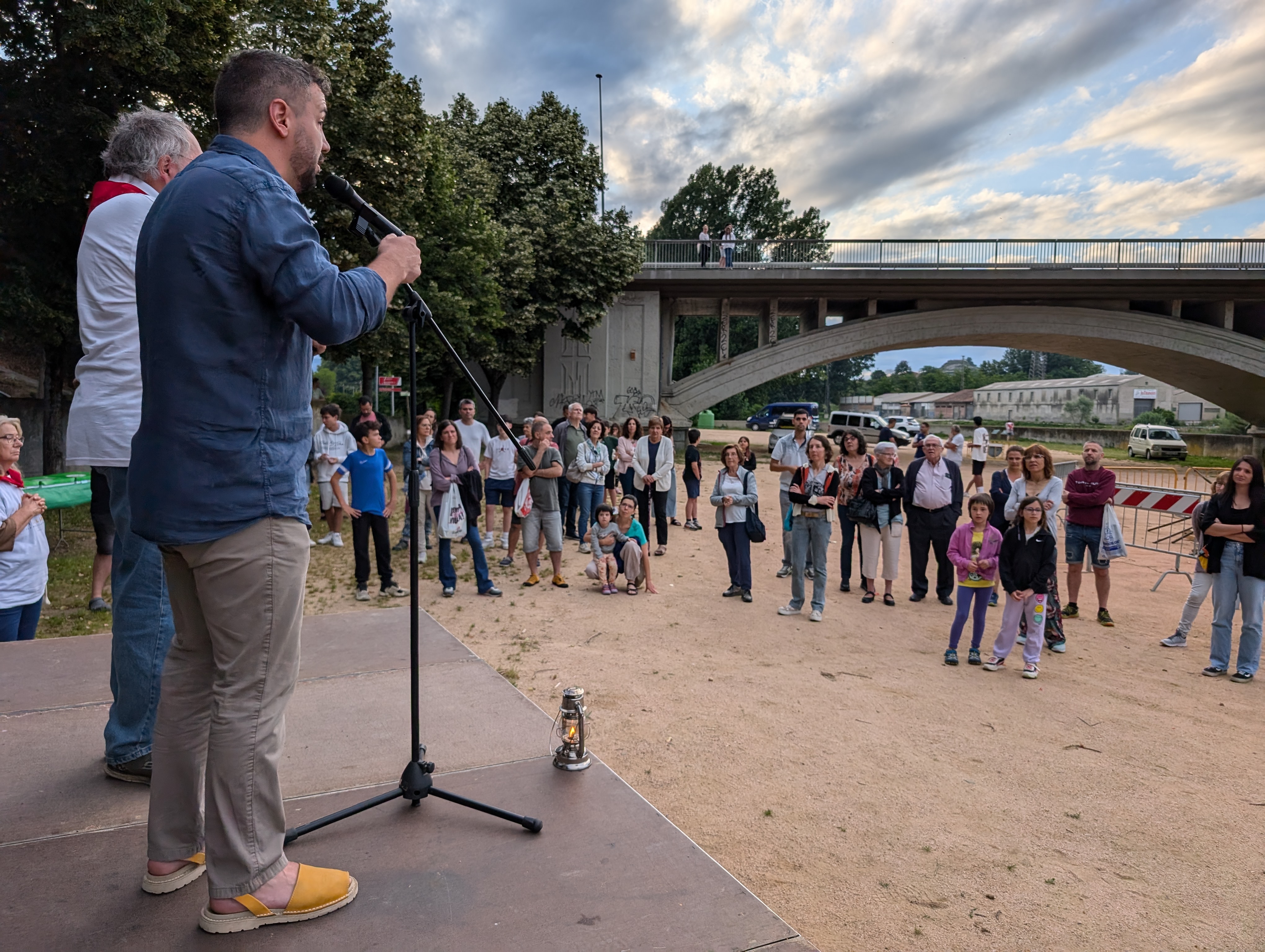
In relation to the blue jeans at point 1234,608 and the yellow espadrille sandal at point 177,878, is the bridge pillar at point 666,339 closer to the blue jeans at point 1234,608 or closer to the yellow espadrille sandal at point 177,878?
the blue jeans at point 1234,608

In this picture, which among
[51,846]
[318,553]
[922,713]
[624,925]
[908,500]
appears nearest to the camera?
[624,925]

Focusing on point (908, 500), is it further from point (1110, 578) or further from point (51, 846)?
point (51, 846)

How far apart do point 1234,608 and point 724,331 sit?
27.9 meters

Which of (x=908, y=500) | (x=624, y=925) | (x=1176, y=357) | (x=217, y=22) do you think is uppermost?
(x=217, y=22)

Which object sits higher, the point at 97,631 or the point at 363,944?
the point at 363,944

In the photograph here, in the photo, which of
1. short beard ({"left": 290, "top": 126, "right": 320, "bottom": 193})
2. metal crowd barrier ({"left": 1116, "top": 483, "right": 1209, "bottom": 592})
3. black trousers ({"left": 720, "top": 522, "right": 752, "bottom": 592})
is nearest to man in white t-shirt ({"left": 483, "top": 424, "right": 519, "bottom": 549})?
black trousers ({"left": 720, "top": 522, "right": 752, "bottom": 592})

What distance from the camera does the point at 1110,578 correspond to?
40.4 feet

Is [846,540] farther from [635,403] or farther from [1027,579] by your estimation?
[635,403]

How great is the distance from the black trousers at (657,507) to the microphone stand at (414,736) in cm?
959

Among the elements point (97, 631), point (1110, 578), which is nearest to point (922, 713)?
point (97, 631)

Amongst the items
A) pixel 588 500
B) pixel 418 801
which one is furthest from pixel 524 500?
pixel 418 801

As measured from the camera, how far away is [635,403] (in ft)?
106

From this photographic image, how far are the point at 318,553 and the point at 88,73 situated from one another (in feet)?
28.9

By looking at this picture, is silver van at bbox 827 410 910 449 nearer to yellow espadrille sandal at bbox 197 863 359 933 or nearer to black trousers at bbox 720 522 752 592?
black trousers at bbox 720 522 752 592
